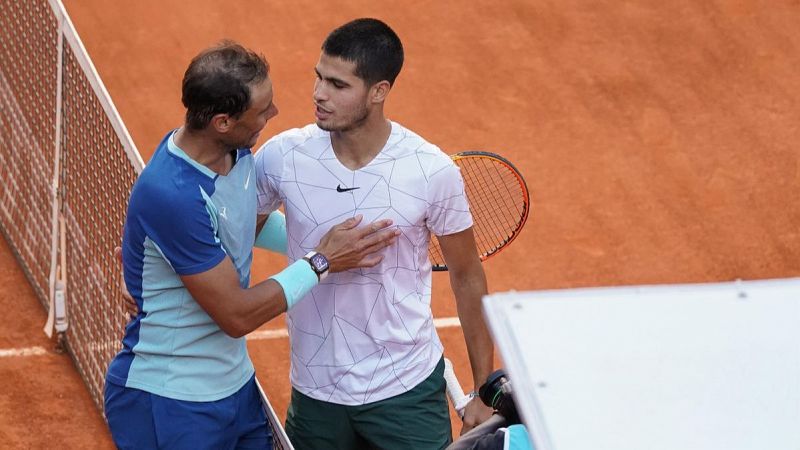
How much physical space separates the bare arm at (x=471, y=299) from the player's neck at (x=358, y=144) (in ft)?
1.23

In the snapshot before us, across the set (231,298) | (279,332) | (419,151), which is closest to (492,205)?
(419,151)

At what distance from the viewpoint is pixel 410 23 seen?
9.98m

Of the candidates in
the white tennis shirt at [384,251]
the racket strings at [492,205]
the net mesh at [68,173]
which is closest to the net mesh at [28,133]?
the net mesh at [68,173]

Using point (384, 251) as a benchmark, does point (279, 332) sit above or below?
below

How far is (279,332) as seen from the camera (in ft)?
23.1

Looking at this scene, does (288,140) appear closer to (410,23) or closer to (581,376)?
(581,376)

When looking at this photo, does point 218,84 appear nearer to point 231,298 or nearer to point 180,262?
point 180,262

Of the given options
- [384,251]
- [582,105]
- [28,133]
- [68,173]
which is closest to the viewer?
[384,251]

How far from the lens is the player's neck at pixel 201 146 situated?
402 cm

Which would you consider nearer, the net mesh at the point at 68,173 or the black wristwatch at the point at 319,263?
the black wristwatch at the point at 319,263

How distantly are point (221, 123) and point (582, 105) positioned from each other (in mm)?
5536

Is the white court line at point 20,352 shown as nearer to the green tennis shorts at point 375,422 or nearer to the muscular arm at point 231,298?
the green tennis shorts at point 375,422

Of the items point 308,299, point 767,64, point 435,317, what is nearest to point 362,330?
point 308,299

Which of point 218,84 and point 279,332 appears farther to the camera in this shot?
point 279,332
